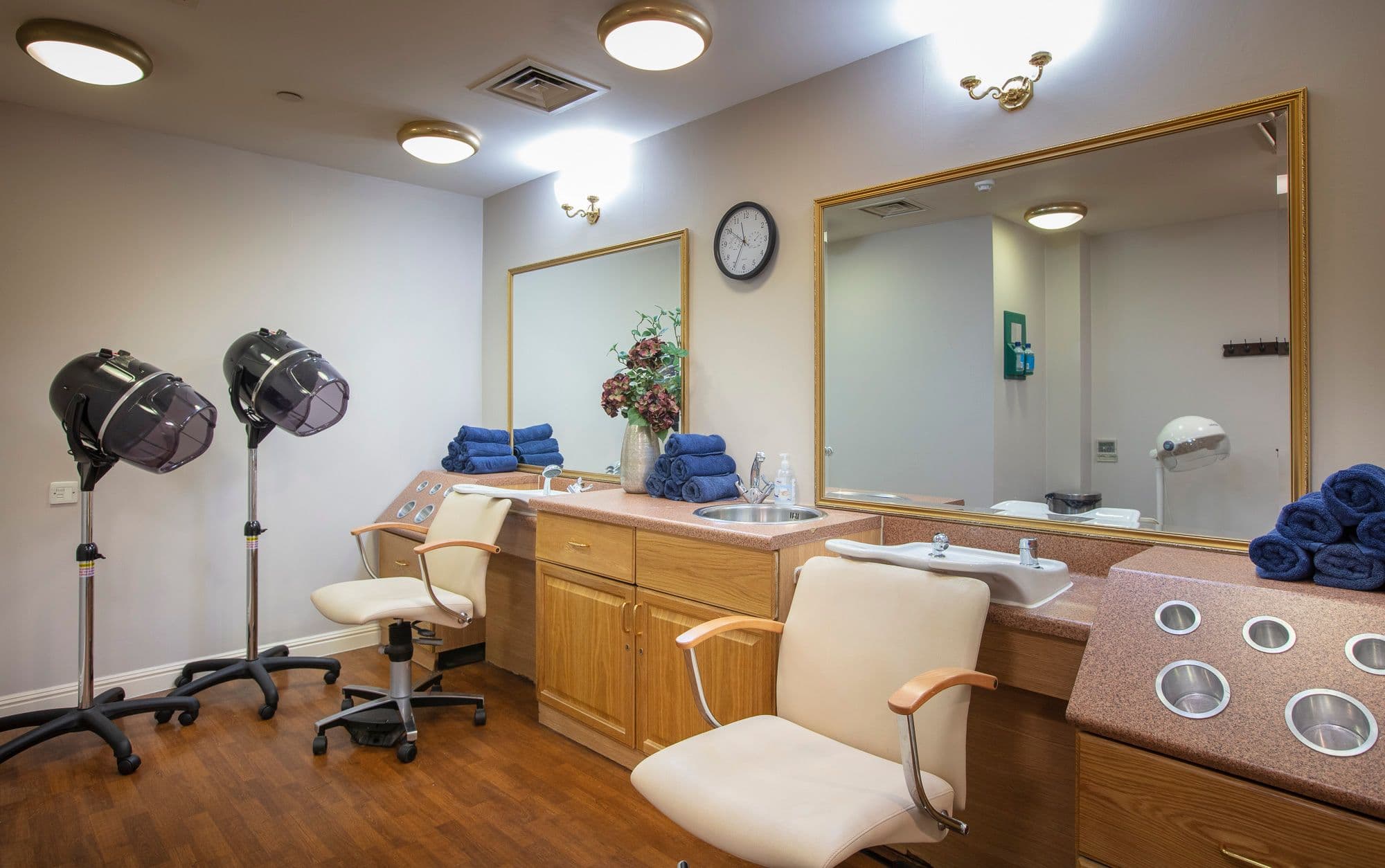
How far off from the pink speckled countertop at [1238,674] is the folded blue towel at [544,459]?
2757 millimetres

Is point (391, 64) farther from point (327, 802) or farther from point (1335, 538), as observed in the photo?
point (1335, 538)

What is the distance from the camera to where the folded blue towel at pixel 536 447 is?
3.88 m

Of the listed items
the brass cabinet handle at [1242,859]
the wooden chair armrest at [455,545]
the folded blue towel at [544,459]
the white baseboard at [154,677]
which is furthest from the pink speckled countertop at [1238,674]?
the white baseboard at [154,677]

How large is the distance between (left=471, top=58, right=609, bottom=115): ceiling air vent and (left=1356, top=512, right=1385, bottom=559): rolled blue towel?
2.59 m

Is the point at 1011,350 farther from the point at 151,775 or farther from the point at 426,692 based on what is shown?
the point at 151,775

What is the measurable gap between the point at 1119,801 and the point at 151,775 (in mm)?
2894

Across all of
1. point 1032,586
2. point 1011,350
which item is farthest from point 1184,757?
point 1011,350

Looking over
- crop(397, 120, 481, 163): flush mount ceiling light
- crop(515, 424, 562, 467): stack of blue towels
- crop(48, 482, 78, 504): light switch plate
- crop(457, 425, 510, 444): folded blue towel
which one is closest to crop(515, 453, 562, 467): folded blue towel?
crop(515, 424, 562, 467): stack of blue towels

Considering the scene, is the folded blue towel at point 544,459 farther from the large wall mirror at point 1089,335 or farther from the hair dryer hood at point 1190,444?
the hair dryer hood at point 1190,444

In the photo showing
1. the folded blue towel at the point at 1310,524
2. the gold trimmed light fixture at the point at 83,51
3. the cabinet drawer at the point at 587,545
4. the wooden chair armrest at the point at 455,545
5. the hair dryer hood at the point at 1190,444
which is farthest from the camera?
the wooden chair armrest at the point at 455,545

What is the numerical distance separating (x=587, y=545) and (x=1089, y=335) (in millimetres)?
1715

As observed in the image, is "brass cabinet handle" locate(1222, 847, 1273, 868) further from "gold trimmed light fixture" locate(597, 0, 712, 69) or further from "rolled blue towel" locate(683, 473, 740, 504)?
"gold trimmed light fixture" locate(597, 0, 712, 69)

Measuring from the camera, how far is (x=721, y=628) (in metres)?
1.79

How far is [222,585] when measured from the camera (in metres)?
3.56
